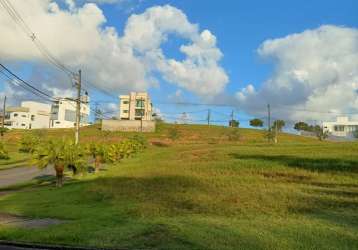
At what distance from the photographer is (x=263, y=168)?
29812 millimetres

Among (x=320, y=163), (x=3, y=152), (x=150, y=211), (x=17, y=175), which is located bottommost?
(x=17, y=175)

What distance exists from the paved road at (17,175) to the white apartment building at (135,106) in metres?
111

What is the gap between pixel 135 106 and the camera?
164 m

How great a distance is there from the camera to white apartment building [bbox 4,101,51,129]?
18012 centimetres

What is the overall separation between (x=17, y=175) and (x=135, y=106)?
122480 mm

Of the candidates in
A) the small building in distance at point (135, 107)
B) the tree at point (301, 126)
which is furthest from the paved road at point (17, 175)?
the tree at point (301, 126)

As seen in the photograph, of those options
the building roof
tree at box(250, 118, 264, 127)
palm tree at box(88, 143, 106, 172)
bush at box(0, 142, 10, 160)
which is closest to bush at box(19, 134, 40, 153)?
bush at box(0, 142, 10, 160)

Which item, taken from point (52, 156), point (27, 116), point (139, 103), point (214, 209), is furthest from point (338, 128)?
point (214, 209)

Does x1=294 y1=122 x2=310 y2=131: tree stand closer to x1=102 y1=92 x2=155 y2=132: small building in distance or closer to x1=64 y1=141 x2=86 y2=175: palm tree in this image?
x1=102 y1=92 x2=155 y2=132: small building in distance

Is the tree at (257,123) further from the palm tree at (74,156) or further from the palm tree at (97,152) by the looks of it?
the palm tree at (74,156)

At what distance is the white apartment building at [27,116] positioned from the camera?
18012 centimetres

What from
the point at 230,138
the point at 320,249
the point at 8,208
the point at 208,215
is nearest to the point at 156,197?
the point at 208,215

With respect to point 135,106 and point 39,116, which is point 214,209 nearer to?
point 135,106

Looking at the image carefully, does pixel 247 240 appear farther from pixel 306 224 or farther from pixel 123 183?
pixel 123 183
